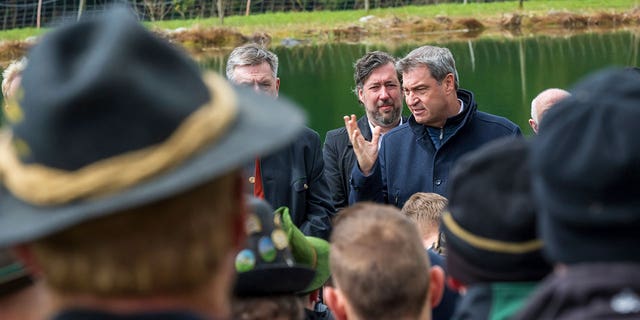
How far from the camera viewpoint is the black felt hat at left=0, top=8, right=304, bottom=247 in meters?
0.99

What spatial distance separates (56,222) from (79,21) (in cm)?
24

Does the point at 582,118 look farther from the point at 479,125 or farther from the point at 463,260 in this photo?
the point at 479,125

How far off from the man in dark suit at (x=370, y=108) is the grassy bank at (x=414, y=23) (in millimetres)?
17768

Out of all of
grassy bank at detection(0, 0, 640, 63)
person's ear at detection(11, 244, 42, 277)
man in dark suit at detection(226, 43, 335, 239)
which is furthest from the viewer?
grassy bank at detection(0, 0, 640, 63)

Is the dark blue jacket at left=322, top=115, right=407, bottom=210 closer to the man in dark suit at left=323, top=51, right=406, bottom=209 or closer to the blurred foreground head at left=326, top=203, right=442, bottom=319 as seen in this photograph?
the man in dark suit at left=323, top=51, right=406, bottom=209

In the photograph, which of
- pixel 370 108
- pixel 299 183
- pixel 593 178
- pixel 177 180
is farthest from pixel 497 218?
pixel 370 108

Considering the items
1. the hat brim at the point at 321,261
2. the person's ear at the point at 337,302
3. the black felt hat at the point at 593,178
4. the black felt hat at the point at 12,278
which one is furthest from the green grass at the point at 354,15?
the black felt hat at the point at 12,278

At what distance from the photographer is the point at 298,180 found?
3455 mm

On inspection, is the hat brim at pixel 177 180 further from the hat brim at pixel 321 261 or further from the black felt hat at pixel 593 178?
the hat brim at pixel 321 261

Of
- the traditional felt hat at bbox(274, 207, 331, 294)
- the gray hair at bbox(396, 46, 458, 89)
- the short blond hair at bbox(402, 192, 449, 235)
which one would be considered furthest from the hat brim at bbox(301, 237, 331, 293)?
the gray hair at bbox(396, 46, 458, 89)

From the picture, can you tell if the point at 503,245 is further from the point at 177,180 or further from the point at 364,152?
the point at 364,152

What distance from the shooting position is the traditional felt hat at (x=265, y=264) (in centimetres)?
166

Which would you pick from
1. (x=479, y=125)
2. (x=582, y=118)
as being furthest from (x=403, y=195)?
(x=582, y=118)

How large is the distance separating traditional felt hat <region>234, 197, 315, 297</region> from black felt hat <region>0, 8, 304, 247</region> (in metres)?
0.64
